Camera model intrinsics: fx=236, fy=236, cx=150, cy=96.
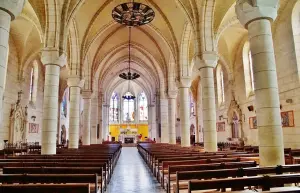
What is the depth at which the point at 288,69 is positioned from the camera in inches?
497

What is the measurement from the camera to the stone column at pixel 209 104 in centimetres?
1100

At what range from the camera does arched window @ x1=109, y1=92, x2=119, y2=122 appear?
4459cm

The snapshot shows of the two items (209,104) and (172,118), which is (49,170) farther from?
(172,118)

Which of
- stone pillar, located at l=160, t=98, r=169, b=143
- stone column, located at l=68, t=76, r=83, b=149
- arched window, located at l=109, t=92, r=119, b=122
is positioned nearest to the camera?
stone column, located at l=68, t=76, r=83, b=149

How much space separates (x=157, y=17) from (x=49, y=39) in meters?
9.41

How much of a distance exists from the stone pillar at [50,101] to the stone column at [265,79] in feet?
26.7

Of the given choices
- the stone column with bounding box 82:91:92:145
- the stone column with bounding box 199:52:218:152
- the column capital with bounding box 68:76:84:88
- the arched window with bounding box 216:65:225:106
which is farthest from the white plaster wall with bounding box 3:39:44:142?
the arched window with bounding box 216:65:225:106

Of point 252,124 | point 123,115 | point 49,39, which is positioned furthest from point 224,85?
point 123,115

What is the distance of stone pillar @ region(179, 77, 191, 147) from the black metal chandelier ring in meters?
5.37

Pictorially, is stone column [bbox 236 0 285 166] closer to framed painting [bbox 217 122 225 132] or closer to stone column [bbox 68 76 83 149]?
stone column [bbox 68 76 83 149]

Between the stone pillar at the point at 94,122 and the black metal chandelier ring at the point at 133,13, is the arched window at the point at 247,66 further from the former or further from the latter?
the stone pillar at the point at 94,122

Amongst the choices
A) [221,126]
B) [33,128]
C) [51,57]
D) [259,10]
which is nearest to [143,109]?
[221,126]

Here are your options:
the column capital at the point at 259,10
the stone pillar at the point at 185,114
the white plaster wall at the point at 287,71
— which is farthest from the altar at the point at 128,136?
the column capital at the point at 259,10

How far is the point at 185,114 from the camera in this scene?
1641 centimetres
